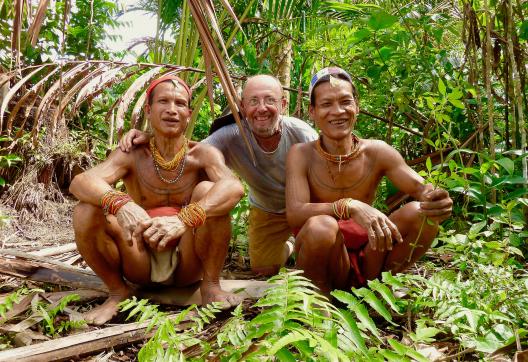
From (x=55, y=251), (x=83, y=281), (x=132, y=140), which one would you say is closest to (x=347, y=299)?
(x=132, y=140)

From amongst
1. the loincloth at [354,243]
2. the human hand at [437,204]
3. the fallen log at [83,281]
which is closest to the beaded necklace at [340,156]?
the loincloth at [354,243]

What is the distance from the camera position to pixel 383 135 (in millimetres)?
4711

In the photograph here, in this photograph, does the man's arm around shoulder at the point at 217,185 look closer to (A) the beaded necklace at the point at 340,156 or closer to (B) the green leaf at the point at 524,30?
(A) the beaded necklace at the point at 340,156

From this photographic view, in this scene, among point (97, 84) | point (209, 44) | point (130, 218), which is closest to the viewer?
point (209, 44)

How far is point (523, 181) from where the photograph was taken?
9.80ft

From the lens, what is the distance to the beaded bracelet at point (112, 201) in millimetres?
2705

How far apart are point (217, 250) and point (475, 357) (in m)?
1.42

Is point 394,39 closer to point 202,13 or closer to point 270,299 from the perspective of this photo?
point 202,13

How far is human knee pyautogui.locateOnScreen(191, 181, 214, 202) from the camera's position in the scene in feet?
9.49

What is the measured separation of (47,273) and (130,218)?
3.56 feet

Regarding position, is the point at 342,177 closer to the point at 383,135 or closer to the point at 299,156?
the point at 299,156

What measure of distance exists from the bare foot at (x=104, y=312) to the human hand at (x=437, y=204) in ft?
5.74

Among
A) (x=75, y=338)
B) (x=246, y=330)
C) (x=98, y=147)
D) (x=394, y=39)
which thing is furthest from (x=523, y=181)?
(x=98, y=147)

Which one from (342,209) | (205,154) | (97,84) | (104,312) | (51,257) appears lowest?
(51,257)
